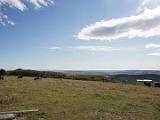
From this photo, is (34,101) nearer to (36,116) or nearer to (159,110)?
(36,116)

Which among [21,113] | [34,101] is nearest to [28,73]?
[34,101]

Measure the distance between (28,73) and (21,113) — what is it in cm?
6274

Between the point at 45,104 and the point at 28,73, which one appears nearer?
the point at 45,104

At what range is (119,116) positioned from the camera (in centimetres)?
2150

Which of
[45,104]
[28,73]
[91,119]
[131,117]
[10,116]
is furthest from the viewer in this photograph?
[28,73]

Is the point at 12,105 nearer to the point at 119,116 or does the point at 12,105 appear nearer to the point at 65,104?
the point at 65,104

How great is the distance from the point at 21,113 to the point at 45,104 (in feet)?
15.7

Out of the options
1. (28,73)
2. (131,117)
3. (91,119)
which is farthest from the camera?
(28,73)

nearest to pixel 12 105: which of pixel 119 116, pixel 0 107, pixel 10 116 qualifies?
pixel 0 107

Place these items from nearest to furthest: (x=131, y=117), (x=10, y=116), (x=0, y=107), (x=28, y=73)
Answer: (x=10, y=116) → (x=131, y=117) → (x=0, y=107) → (x=28, y=73)

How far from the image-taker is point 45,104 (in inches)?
1000

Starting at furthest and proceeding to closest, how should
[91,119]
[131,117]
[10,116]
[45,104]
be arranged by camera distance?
[45,104] → [131,117] → [91,119] → [10,116]

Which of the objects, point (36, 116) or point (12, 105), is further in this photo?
point (12, 105)

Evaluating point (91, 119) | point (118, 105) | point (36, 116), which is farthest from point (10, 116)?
point (118, 105)
